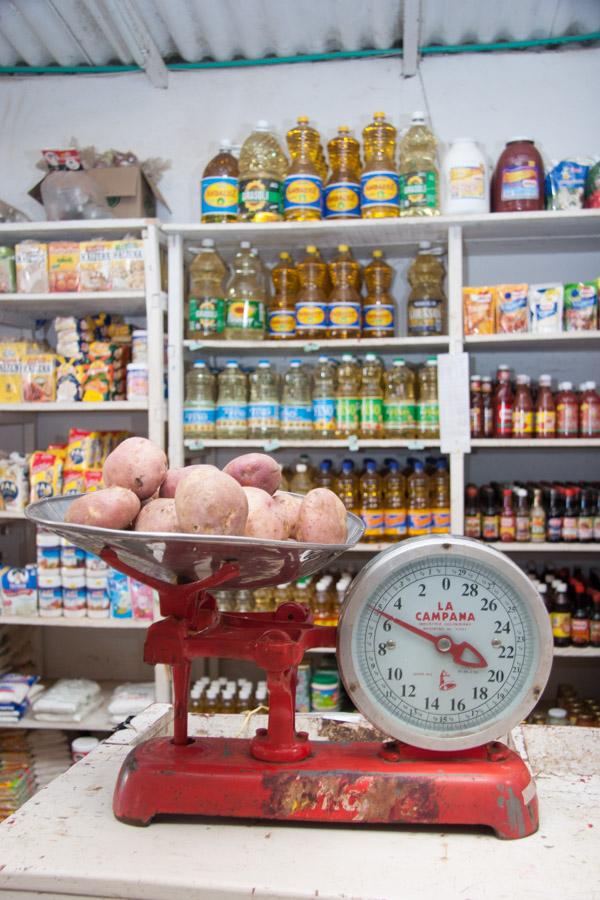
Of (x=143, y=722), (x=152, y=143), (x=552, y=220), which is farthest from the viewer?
(x=152, y=143)

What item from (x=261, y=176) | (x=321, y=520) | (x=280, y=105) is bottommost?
(x=321, y=520)

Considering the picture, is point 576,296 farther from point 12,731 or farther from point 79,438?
point 12,731

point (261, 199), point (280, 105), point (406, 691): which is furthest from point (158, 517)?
point (280, 105)

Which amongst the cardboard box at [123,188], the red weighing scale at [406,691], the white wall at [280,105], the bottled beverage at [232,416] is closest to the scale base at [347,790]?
the red weighing scale at [406,691]

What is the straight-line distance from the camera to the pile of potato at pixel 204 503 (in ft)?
3.19

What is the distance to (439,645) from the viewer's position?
1.10 metres

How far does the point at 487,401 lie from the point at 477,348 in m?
0.31

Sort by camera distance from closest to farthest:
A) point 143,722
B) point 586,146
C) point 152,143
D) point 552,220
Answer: point 143,722
point 552,220
point 586,146
point 152,143

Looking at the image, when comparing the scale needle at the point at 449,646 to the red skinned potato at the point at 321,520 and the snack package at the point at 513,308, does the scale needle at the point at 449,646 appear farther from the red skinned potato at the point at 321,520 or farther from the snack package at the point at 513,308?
the snack package at the point at 513,308

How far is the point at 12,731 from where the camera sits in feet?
10.5

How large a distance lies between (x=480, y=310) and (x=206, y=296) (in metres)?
1.05

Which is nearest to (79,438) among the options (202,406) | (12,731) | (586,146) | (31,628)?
(202,406)

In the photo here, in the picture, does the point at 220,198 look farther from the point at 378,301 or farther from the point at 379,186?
the point at 378,301

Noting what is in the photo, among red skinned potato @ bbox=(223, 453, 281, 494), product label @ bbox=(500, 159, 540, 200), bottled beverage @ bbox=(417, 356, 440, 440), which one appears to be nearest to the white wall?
product label @ bbox=(500, 159, 540, 200)
